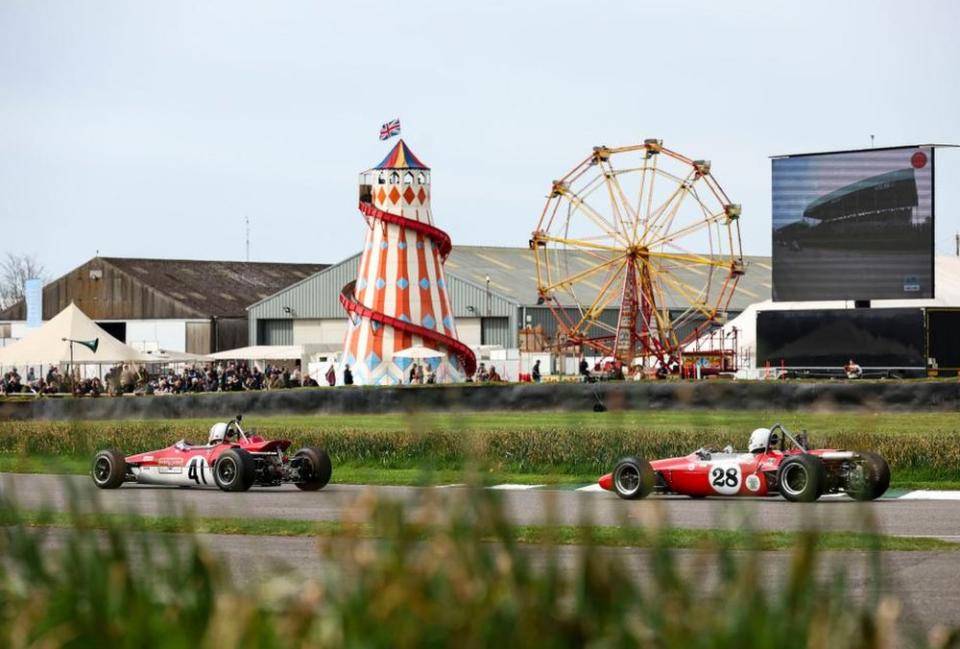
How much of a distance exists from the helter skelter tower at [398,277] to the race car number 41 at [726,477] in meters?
43.6

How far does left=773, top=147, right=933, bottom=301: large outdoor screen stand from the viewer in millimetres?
57531

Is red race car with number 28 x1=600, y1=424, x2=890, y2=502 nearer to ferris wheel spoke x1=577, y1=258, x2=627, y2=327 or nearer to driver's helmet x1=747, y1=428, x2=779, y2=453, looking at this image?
driver's helmet x1=747, y1=428, x2=779, y2=453

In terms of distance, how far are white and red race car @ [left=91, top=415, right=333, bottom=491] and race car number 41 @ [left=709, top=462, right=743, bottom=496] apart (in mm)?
6216

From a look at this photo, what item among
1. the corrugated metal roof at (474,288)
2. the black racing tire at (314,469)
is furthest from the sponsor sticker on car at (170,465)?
the corrugated metal roof at (474,288)

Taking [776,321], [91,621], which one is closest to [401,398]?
[776,321]

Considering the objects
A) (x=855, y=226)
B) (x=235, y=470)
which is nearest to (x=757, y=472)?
(x=235, y=470)

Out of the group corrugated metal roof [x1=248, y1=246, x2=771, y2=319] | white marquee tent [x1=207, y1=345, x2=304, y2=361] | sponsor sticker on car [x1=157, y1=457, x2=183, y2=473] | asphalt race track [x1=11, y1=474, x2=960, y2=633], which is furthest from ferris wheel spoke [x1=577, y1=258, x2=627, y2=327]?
sponsor sticker on car [x1=157, y1=457, x2=183, y2=473]

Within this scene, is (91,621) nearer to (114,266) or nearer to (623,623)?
(623,623)

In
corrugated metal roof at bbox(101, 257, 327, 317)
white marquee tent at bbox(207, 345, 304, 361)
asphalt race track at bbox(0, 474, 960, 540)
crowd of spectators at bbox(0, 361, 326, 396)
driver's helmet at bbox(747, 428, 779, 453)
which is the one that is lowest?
asphalt race track at bbox(0, 474, 960, 540)

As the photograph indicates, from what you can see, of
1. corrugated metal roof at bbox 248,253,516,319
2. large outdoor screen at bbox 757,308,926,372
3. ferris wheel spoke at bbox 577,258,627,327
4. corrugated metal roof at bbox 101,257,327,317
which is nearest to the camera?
large outdoor screen at bbox 757,308,926,372

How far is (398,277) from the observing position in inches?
2611

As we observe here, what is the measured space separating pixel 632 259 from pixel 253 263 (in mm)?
45093

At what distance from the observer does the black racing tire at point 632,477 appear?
73.1 feet

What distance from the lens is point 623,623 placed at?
488 cm
